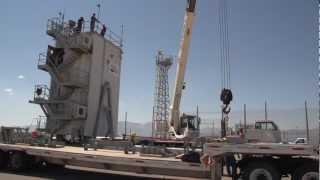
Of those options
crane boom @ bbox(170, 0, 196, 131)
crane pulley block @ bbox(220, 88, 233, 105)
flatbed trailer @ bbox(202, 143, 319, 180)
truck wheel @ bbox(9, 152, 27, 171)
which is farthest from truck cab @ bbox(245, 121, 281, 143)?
truck wheel @ bbox(9, 152, 27, 171)

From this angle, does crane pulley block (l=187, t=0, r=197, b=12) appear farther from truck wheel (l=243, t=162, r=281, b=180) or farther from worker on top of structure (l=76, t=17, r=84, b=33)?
truck wheel (l=243, t=162, r=281, b=180)

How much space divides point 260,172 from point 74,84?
18.6m

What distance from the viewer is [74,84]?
88.1 ft

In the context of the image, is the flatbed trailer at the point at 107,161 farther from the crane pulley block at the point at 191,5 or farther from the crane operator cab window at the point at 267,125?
the crane pulley block at the point at 191,5

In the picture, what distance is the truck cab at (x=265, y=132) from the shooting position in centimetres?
2345

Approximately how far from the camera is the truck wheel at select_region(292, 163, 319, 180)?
10242mm

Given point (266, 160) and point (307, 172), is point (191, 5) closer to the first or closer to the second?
point (266, 160)

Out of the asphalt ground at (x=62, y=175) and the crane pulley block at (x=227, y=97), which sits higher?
the crane pulley block at (x=227, y=97)

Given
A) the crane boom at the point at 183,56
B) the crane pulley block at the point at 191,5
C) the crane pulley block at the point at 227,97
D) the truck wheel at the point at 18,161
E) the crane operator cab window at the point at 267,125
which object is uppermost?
the crane pulley block at the point at 191,5

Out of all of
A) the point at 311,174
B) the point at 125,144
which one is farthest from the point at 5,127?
the point at 311,174

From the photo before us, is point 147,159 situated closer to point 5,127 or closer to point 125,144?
point 125,144

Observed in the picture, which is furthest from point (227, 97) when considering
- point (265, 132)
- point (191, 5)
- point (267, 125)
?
point (191, 5)

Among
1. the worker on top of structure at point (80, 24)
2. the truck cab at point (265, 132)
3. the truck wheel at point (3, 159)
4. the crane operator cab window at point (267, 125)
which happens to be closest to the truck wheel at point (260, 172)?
the truck wheel at point (3, 159)

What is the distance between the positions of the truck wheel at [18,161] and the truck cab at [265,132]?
13194mm
